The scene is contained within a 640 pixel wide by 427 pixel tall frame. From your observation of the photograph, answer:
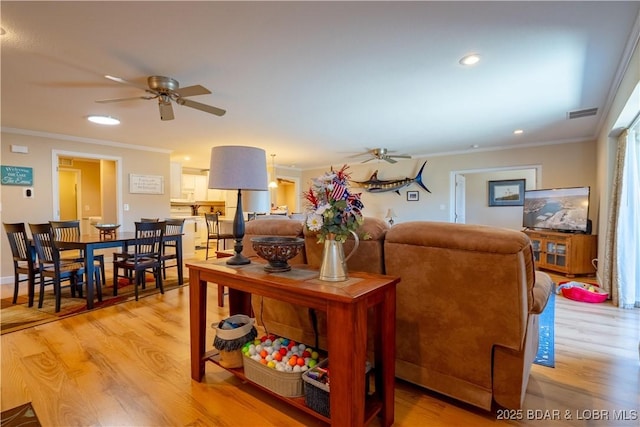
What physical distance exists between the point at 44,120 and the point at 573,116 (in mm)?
6982

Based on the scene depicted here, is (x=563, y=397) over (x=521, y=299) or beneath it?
beneath

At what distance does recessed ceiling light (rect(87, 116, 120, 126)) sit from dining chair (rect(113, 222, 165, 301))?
1.50 meters

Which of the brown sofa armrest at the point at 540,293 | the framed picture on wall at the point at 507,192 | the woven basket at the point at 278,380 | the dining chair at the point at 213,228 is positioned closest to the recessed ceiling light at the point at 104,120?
the dining chair at the point at 213,228

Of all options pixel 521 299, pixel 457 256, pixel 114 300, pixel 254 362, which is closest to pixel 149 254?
pixel 114 300

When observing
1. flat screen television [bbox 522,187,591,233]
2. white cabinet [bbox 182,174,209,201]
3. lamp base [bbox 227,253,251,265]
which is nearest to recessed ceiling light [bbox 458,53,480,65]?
lamp base [bbox 227,253,251,265]

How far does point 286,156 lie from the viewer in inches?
278

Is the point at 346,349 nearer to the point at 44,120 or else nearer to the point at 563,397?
the point at 563,397

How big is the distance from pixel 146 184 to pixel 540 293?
6374mm

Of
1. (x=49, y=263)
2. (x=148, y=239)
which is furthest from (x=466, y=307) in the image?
(x=49, y=263)

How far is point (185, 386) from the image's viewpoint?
1.89 m

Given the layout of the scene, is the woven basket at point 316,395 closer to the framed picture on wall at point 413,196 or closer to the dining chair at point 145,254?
the dining chair at point 145,254

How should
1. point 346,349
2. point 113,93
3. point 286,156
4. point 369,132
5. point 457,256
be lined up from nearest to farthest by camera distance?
point 346,349 → point 457,256 → point 113,93 → point 369,132 → point 286,156

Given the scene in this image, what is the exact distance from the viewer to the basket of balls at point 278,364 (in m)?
1.60

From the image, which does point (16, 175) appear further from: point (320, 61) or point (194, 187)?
point (320, 61)
